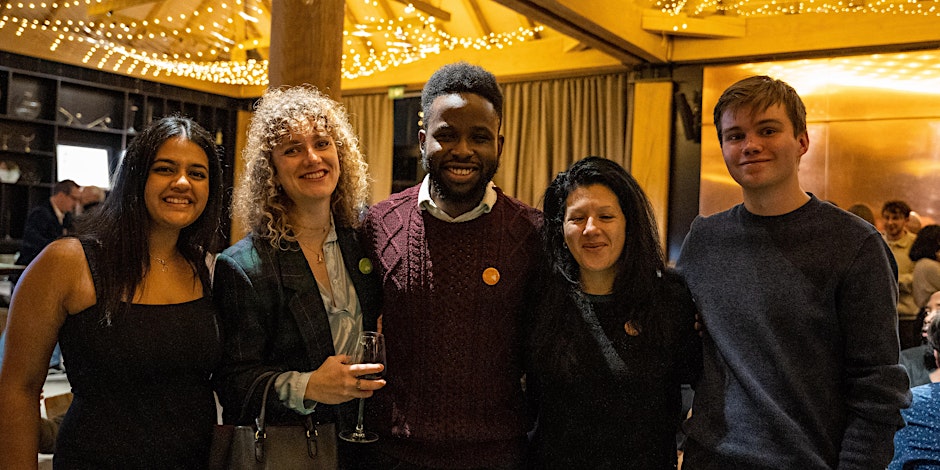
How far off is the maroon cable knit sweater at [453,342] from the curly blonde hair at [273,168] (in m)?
0.21

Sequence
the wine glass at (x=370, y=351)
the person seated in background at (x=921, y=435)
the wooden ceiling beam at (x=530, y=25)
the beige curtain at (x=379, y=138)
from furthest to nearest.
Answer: the beige curtain at (x=379, y=138)
the wooden ceiling beam at (x=530, y=25)
the person seated in background at (x=921, y=435)
the wine glass at (x=370, y=351)

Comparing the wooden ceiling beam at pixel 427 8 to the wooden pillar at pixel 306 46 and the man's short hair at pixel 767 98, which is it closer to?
the wooden pillar at pixel 306 46

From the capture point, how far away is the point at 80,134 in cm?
810

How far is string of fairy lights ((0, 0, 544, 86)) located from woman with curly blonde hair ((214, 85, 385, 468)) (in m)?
3.63

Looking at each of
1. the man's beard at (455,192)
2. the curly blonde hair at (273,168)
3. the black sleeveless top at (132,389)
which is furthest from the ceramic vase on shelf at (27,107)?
the man's beard at (455,192)

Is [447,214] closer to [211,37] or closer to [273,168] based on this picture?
[273,168]

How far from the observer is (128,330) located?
5.71 ft

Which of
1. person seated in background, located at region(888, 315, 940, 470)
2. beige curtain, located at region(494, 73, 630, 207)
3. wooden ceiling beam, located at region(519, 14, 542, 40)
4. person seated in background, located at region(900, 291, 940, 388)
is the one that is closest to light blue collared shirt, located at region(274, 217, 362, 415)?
person seated in background, located at region(888, 315, 940, 470)

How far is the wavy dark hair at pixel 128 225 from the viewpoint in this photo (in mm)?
1753

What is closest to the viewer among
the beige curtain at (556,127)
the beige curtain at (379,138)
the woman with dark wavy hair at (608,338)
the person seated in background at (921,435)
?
the woman with dark wavy hair at (608,338)

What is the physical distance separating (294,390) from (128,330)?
42 cm

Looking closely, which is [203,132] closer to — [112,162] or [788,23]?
[788,23]

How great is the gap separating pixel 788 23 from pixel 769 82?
14.7 ft

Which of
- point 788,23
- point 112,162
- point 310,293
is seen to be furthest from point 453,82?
point 112,162
